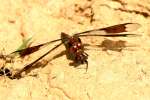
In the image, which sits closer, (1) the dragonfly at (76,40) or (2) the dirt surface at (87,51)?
(2) the dirt surface at (87,51)

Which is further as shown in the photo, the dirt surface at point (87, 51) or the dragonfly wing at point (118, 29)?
the dragonfly wing at point (118, 29)

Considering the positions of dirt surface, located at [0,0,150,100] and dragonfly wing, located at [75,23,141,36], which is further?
dragonfly wing, located at [75,23,141,36]

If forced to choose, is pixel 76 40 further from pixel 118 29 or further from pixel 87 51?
pixel 118 29

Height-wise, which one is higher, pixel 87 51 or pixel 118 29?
pixel 118 29

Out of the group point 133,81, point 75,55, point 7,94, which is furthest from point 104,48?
point 7,94

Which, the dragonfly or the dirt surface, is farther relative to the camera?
the dragonfly

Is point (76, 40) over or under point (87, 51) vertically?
over

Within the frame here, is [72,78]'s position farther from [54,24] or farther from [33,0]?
[33,0]

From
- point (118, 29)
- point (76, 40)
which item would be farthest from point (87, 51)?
point (118, 29)
